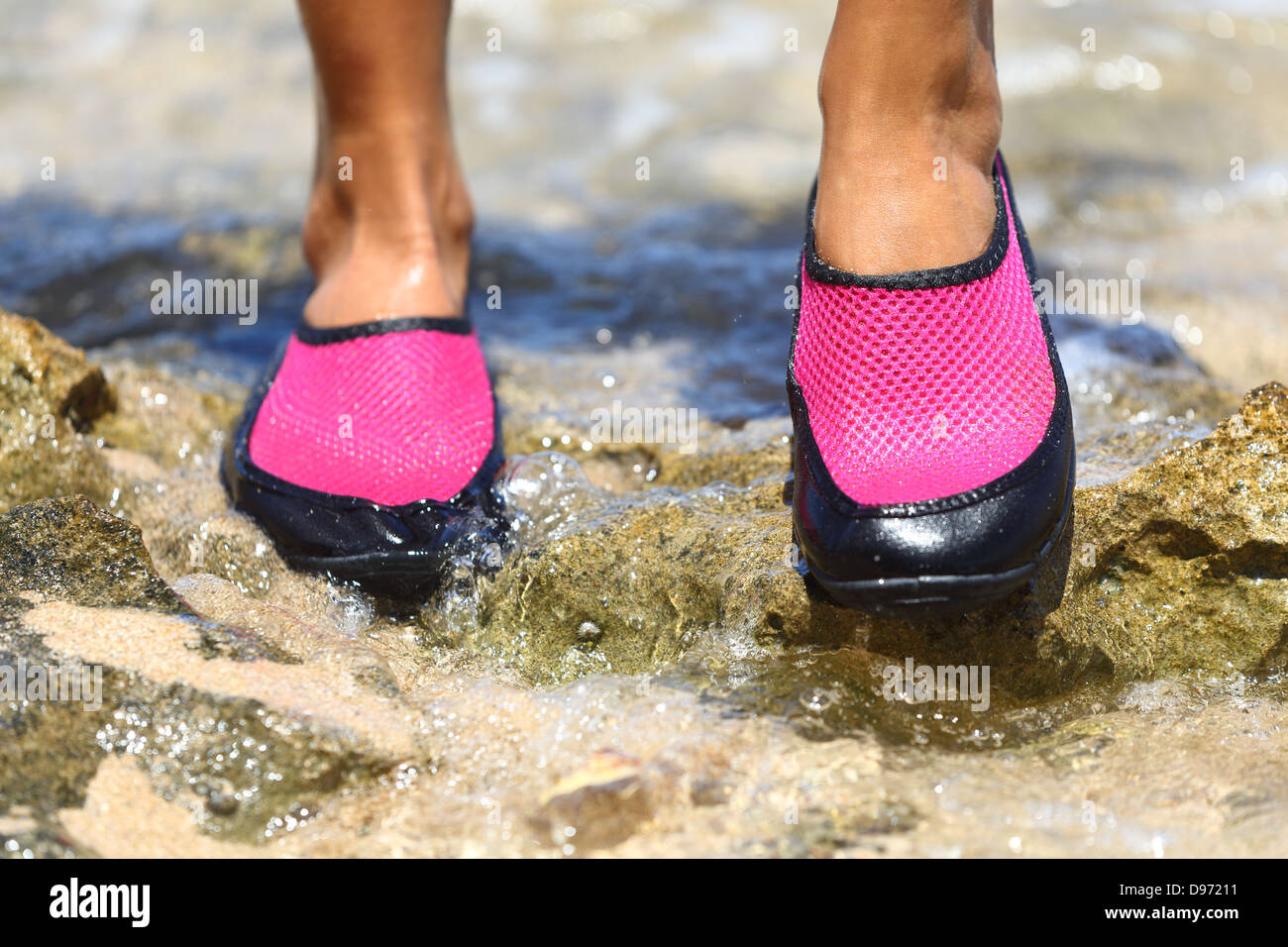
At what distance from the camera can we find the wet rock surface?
116 cm

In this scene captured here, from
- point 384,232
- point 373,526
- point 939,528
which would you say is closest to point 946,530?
point 939,528

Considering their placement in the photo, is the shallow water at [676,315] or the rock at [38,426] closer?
the shallow water at [676,315]

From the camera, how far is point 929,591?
4.21 ft

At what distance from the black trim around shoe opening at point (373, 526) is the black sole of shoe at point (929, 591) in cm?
55

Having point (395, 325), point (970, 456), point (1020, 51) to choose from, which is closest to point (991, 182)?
point (970, 456)

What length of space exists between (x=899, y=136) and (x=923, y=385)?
12.2 inches

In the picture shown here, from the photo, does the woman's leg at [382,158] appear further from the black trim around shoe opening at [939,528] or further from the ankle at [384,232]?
the black trim around shoe opening at [939,528]

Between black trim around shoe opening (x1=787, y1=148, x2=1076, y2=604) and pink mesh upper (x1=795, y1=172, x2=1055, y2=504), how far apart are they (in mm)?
16

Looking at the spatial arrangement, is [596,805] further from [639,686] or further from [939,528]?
[939,528]

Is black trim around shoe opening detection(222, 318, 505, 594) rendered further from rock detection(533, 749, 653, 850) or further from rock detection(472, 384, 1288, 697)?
rock detection(533, 749, 653, 850)

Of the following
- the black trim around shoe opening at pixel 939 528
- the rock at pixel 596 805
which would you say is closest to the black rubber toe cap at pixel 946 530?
the black trim around shoe opening at pixel 939 528

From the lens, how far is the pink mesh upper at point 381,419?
1.64 metres
